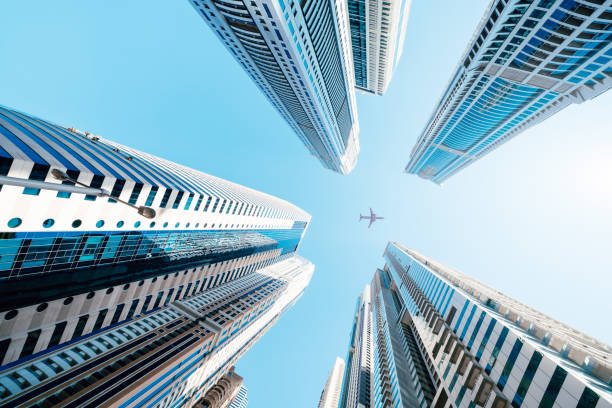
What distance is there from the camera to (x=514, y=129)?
96.1m

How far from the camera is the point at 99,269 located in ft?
130

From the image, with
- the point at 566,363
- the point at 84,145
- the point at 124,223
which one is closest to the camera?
the point at 566,363

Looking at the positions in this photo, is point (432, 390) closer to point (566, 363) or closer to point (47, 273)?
point (566, 363)

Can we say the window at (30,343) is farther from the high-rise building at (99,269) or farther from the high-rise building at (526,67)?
the high-rise building at (526,67)

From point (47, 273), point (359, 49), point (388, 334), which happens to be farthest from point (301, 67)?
point (388, 334)

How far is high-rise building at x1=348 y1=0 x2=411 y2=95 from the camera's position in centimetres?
8419

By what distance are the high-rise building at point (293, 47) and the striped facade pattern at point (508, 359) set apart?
64691 mm

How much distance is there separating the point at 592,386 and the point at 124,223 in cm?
5495

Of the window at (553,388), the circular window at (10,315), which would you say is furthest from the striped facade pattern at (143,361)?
the window at (553,388)

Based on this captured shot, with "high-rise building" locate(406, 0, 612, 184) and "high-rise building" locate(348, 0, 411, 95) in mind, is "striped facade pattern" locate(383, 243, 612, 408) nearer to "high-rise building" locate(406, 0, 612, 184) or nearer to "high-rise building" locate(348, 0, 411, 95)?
"high-rise building" locate(406, 0, 612, 184)

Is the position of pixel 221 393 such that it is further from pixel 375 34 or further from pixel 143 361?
pixel 375 34

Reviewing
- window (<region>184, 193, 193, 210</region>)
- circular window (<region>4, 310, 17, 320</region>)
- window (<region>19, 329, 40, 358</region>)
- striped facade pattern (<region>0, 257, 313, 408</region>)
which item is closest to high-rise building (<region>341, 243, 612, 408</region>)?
striped facade pattern (<region>0, 257, 313, 408</region>)

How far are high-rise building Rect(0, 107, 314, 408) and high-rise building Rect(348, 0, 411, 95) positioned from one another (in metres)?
78.9

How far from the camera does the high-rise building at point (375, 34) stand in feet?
276
